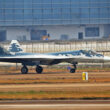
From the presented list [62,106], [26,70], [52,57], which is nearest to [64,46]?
[26,70]

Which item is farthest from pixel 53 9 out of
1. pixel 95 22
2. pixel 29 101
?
pixel 29 101

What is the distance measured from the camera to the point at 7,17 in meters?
134

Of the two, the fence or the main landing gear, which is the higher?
the fence

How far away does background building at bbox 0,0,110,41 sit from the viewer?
133 m

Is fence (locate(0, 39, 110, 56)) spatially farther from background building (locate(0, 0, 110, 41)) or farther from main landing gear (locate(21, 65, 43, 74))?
background building (locate(0, 0, 110, 41))

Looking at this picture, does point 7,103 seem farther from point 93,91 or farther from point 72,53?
point 72,53

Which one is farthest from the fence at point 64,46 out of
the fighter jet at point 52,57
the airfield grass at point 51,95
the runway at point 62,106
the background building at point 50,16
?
the runway at point 62,106

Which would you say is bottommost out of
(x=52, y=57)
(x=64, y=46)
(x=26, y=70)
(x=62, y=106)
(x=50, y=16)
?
(x=62, y=106)

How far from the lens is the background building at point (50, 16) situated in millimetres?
132875

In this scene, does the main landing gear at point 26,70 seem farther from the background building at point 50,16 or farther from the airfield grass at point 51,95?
the background building at point 50,16

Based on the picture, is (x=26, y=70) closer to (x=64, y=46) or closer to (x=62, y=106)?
(x=64, y=46)

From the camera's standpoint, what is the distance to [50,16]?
13325cm

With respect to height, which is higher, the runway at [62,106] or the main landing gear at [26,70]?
the main landing gear at [26,70]

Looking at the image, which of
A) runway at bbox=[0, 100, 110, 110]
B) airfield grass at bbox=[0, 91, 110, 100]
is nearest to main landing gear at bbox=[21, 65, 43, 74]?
airfield grass at bbox=[0, 91, 110, 100]
